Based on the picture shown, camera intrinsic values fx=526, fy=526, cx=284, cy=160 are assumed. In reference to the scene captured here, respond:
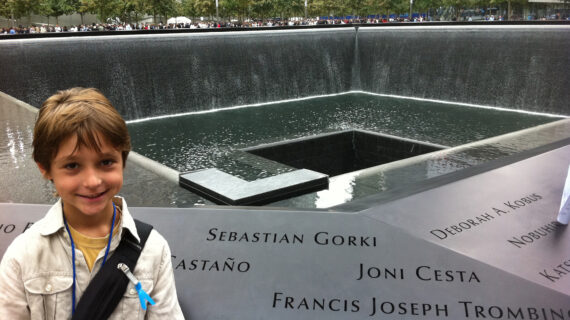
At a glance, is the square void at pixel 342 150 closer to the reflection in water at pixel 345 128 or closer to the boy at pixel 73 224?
the reflection in water at pixel 345 128

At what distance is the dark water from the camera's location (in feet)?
26.9

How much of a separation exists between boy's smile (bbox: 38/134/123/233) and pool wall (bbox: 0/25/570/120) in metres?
9.89

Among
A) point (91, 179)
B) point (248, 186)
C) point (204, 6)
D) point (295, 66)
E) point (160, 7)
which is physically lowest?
point (248, 186)

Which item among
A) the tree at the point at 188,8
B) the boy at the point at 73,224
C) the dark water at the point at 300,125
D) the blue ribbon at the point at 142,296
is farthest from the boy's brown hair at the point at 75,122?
the tree at the point at 188,8

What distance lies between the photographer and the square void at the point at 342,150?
817 cm

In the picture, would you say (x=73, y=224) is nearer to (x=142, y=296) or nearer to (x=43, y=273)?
(x=43, y=273)

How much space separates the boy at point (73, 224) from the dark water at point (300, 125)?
4985mm

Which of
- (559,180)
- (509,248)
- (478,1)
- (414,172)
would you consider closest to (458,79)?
(414,172)

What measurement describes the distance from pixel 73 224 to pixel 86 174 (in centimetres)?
17

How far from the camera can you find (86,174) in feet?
4.28

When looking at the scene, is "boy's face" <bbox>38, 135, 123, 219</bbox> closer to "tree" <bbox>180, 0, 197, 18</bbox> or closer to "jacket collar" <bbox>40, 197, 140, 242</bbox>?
"jacket collar" <bbox>40, 197, 140, 242</bbox>

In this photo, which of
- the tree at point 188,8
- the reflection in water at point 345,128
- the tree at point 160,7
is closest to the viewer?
the reflection in water at point 345,128

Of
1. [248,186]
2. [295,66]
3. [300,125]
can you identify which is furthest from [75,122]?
[295,66]

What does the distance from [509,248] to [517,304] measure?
0.53 metres
